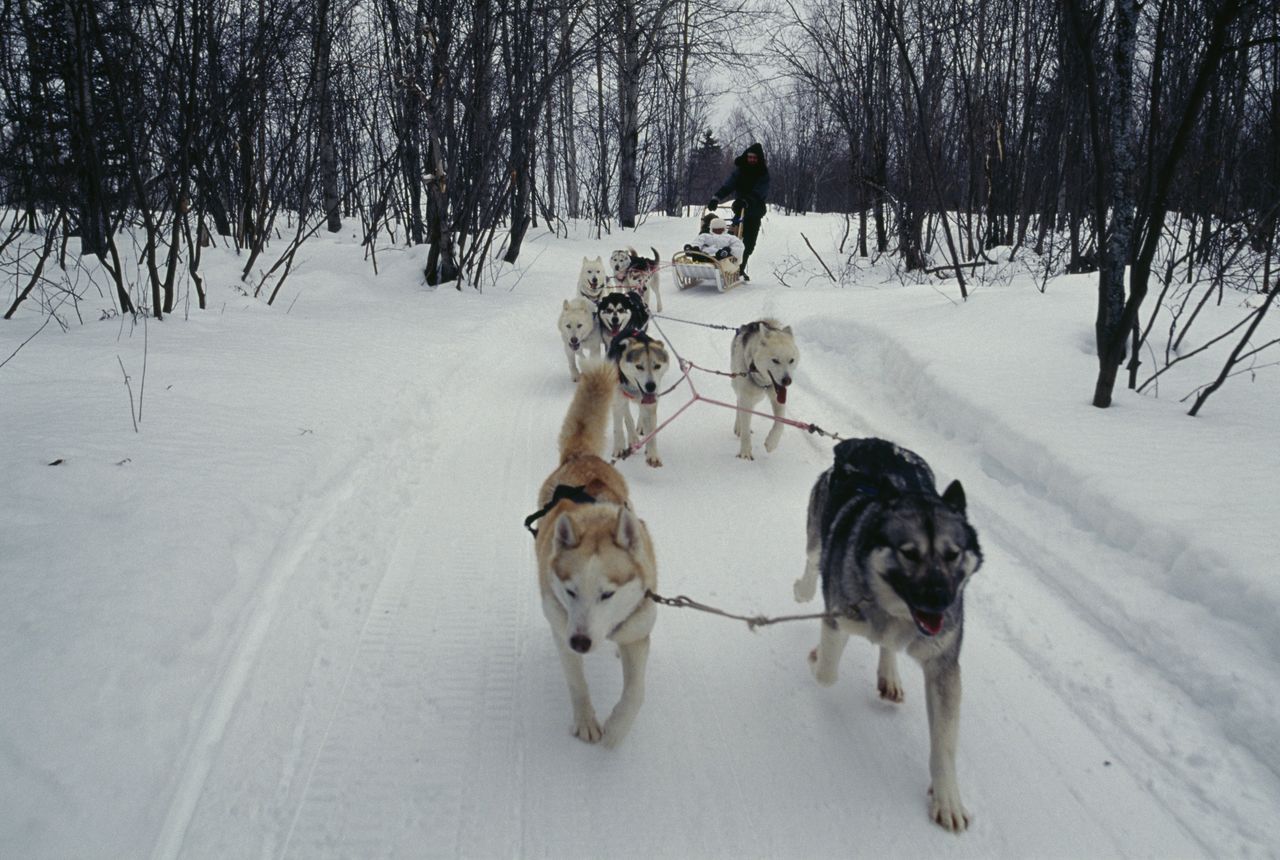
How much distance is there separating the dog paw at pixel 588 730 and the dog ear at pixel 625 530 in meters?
0.57

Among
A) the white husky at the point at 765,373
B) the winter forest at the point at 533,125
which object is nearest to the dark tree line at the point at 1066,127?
the winter forest at the point at 533,125

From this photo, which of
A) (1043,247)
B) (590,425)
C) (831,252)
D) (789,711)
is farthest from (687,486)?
(831,252)

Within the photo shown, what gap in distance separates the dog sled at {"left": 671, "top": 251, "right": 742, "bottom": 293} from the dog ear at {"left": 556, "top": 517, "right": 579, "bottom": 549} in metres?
9.17

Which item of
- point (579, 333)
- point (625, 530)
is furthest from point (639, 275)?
point (625, 530)

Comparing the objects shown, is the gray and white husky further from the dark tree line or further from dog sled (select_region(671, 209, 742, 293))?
dog sled (select_region(671, 209, 742, 293))

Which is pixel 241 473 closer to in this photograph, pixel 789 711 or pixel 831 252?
pixel 789 711

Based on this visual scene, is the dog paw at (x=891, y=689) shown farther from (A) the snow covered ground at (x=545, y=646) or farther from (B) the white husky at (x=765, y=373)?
(B) the white husky at (x=765, y=373)

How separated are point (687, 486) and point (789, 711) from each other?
1.91 m

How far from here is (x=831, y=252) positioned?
14.9 m

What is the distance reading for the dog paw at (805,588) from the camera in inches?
108

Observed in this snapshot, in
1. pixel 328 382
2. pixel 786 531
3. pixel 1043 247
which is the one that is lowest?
pixel 786 531

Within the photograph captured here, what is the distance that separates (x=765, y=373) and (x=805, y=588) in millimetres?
1971

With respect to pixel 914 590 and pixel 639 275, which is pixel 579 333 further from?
pixel 914 590

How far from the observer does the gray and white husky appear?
1.80 meters
